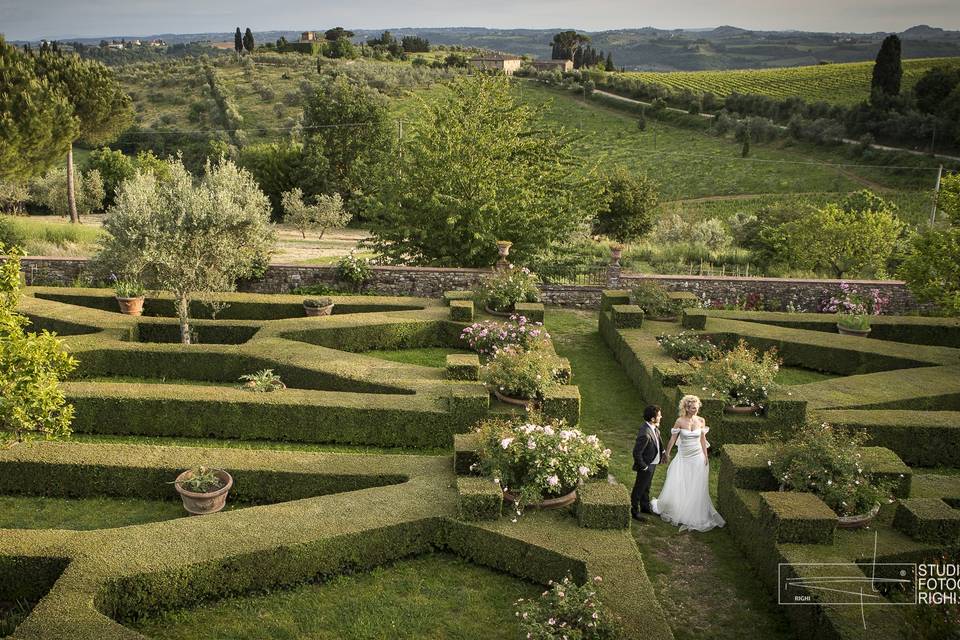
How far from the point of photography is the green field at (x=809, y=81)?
235ft

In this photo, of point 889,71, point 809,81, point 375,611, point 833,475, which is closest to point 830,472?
point 833,475

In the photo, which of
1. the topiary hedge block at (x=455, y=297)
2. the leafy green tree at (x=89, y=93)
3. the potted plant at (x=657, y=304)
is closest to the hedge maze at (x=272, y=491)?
the topiary hedge block at (x=455, y=297)

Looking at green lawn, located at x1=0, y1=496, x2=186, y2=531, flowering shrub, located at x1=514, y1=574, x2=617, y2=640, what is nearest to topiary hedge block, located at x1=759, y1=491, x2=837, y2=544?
flowering shrub, located at x1=514, y1=574, x2=617, y2=640

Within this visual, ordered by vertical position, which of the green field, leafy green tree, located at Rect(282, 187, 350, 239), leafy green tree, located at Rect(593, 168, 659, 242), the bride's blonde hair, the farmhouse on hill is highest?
the farmhouse on hill

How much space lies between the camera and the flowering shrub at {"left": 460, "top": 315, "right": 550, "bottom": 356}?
15409 millimetres

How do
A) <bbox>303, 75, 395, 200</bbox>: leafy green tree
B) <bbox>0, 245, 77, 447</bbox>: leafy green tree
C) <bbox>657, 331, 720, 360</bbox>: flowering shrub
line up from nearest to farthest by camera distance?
<bbox>0, 245, 77, 447</bbox>: leafy green tree
<bbox>657, 331, 720, 360</bbox>: flowering shrub
<bbox>303, 75, 395, 200</bbox>: leafy green tree

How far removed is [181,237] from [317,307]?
4325 mm

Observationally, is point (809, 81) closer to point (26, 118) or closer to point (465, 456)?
point (26, 118)

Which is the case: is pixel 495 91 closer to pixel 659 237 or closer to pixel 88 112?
pixel 659 237

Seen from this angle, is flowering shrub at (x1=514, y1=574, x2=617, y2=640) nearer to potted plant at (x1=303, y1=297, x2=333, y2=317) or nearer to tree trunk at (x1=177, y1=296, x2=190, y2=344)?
tree trunk at (x1=177, y1=296, x2=190, y2=344)

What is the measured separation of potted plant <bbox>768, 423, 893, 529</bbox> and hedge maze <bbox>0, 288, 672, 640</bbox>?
2.37 metres

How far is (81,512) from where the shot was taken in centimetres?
1012

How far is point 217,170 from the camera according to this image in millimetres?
21766

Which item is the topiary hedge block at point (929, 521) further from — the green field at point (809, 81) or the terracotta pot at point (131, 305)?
the green field at point (809, 81)
